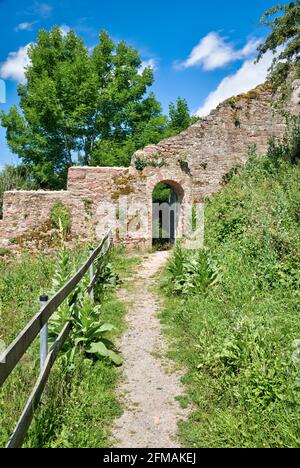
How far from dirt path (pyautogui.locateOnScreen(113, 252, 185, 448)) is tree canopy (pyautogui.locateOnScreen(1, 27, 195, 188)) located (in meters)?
17.0

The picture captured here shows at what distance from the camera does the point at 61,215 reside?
511 inches

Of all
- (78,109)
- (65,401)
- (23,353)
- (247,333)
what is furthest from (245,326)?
(78,109)

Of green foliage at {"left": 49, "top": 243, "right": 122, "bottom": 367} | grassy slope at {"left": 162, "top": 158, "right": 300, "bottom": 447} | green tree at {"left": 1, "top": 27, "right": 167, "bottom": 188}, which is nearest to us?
grassy slope at {"left": 162, "top": 158, "right": 300, "bottom": 447}

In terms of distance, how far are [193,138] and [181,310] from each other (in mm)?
9420

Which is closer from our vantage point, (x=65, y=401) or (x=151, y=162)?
(x=65, y=401)

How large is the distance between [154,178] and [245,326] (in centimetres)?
964

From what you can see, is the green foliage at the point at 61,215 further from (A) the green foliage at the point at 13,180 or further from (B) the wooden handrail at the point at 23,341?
(B) the wooden handrail at the point at 23,341

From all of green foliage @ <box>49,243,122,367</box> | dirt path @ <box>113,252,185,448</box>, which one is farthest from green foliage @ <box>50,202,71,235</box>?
green foliage @ <box>49,243,122,367</box>

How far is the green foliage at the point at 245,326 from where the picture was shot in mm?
3416

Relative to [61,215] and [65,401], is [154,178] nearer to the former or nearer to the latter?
[61,215]

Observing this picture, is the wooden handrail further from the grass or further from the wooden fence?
the grass

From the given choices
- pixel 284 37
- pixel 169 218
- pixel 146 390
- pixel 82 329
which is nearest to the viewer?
pixel 146 390

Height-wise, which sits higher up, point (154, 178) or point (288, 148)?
point (288, 148)

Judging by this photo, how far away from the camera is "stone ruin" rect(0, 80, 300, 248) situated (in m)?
13.0
